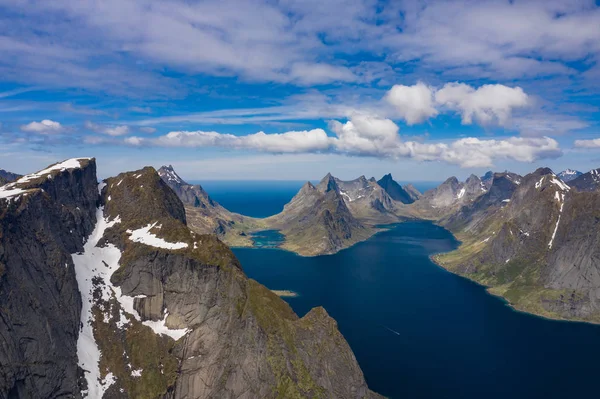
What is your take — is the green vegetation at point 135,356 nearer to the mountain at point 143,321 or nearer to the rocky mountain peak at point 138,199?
the mountain at point 143,321

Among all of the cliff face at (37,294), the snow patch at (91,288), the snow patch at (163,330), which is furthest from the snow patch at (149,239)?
the snow patch at (163,330)

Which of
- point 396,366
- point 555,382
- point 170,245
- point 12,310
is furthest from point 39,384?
point 555,382

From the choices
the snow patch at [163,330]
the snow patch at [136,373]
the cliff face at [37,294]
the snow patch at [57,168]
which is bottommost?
the snow patch at [136,373]

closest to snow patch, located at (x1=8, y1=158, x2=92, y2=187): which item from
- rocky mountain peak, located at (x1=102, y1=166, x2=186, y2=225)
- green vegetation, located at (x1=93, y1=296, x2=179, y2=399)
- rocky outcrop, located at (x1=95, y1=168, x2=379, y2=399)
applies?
rocky mountain peak, located at (x1=102, y1=166, x2=186, y2=225)

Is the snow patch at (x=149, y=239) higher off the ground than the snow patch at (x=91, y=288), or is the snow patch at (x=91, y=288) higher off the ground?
the snow patch at (x=149, y=239)

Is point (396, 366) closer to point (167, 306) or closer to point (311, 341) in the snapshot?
point (311, 341)

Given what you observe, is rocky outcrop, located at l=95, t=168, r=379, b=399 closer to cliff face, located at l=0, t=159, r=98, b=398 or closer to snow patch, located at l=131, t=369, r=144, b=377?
snow patch, located at l=131, t=369, r=144, b=377

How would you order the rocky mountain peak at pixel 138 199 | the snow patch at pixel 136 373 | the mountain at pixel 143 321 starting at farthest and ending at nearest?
the rocky mountain peak at pixel 138 199, the snow patch at pixel 136 373, the mountain at pixel 143 321
